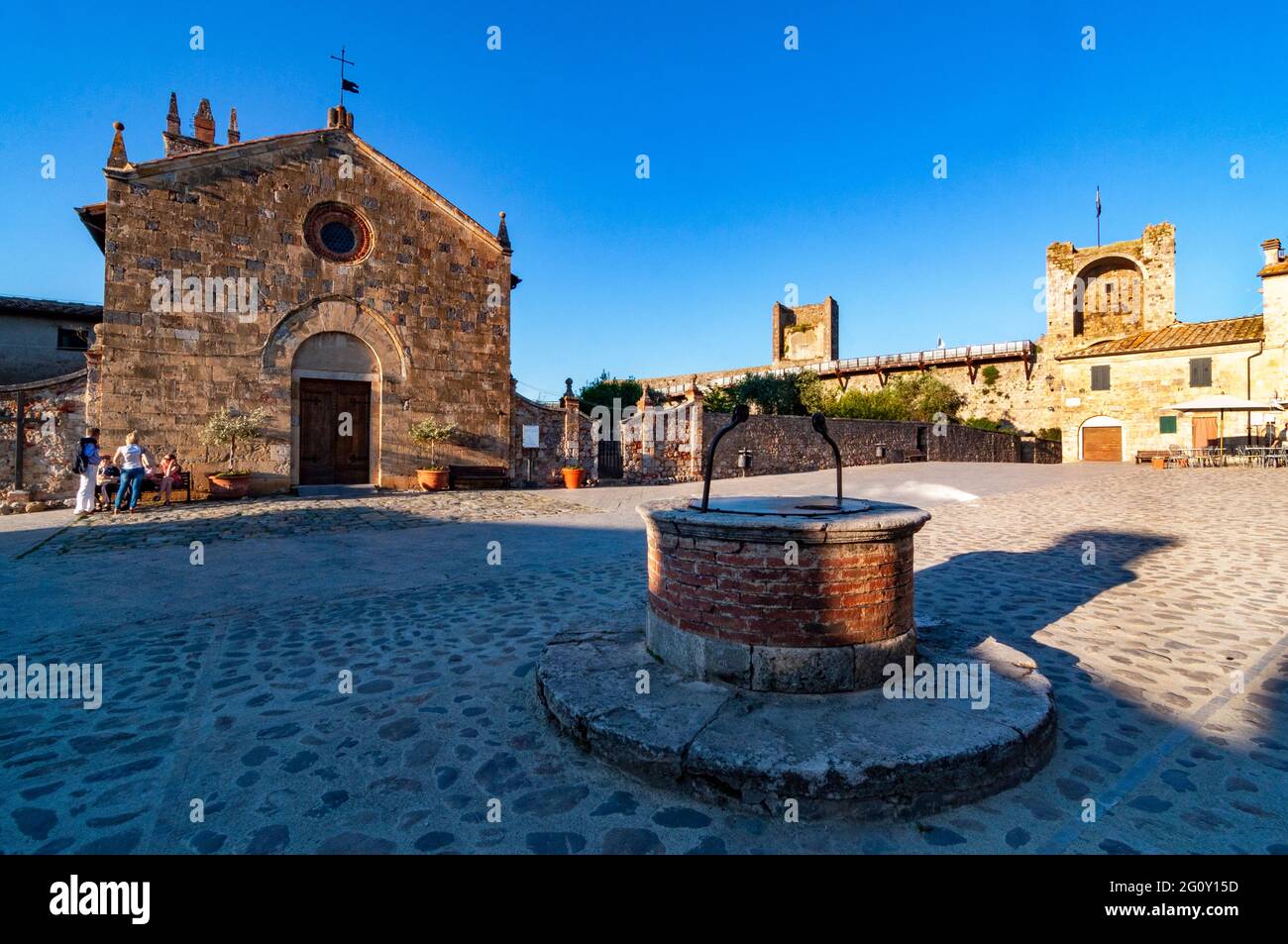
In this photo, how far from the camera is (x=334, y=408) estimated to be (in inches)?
645

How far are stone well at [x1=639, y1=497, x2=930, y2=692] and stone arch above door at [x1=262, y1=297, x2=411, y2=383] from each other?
51.0 feet

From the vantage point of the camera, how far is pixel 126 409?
541 inches

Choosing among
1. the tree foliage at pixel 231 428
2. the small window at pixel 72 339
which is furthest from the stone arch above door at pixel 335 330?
the small window at pixel 72 339

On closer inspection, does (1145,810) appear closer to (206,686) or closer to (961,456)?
(206,686)

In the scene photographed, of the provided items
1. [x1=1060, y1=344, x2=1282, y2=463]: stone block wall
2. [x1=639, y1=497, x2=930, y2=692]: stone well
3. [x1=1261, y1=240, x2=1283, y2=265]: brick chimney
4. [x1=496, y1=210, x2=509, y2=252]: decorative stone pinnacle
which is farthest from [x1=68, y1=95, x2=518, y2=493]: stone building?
[x1=1261, y1=240, x2=1283, y2=265]: brick chimney

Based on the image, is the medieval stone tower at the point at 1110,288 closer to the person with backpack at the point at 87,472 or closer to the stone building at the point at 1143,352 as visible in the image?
the stone building at the point at 1143,352

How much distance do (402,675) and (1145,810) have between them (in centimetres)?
400

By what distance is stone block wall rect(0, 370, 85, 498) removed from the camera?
12.8m

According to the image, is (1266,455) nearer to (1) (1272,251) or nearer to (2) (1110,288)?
(1) (1272,251)

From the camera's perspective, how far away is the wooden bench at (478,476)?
1736 cm

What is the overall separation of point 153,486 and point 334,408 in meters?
4.47

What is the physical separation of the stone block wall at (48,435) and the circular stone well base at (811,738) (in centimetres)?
1595
